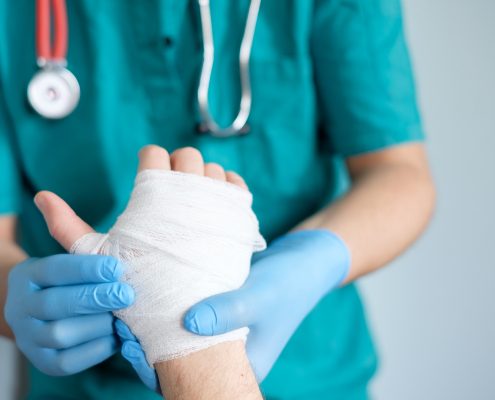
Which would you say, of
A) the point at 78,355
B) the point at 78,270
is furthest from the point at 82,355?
the point at 78,270

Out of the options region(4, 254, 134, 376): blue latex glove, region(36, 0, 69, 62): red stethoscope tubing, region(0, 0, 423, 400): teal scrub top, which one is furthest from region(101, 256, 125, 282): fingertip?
region(36, 0, 69, 62): red stethoscope tubing

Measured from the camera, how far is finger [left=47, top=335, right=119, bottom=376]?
69 centimetres

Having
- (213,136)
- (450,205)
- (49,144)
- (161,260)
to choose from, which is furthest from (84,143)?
(450,205)

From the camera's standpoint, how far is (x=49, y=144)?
34.5 inches

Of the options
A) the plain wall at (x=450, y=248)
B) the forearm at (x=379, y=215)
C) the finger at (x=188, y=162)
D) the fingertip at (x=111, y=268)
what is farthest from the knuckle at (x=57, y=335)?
the plain wall at (x=450, y=248)

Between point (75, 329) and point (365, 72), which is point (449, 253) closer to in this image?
point (365, 72)

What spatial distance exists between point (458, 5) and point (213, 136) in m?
0.61

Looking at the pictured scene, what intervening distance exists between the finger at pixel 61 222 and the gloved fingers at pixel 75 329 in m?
0.08

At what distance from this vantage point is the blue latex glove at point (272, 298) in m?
0.61

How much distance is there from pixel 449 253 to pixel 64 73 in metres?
0.82

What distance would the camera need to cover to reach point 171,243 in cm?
62

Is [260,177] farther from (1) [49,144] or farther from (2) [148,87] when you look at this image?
(1) [49,144]

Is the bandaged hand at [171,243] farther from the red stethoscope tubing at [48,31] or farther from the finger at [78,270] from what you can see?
the red stethoscope tubing at [48,31]

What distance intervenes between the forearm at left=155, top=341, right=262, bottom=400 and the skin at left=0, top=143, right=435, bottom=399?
0.19m
